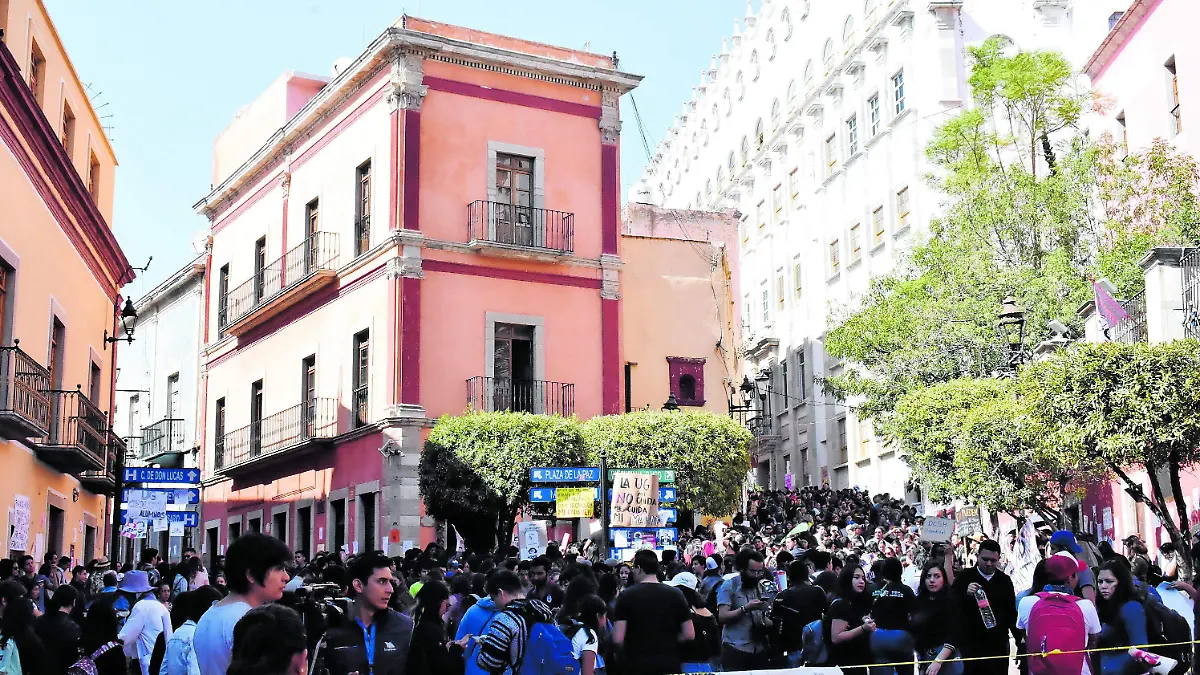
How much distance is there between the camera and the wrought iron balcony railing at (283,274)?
107 ft

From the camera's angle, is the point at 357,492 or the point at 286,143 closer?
the point at 357,492

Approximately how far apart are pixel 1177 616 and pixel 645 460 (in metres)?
17.7

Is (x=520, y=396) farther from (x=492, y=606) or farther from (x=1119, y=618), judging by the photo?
(x=492, y=606)

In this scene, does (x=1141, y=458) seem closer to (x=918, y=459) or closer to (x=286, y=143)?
(x=918, y=459)

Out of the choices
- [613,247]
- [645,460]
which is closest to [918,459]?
[645,460]

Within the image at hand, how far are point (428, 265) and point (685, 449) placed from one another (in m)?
6.48

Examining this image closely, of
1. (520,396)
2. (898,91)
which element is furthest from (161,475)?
(898,91)

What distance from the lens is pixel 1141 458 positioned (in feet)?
67.2

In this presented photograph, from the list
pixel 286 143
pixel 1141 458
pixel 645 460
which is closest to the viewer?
pixel 1141 458

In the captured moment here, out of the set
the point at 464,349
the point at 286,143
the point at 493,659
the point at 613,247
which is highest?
the point at 286,143

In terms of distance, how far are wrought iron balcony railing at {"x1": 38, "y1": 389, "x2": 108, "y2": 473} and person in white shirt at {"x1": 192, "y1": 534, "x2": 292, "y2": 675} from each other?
17.9 meters

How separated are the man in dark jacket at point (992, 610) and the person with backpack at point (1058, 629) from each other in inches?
32.8

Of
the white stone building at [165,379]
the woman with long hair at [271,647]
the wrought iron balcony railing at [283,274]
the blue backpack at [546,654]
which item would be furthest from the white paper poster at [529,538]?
the white stone building at [165,379]

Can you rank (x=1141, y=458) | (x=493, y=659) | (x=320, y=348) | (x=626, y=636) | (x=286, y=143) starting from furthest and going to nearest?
1. (x=286, y=143)
2. (x=320, y=348)
3. (x=1141, y=458)
4. (x=626, y=636)
5. (x=493, y=659)
